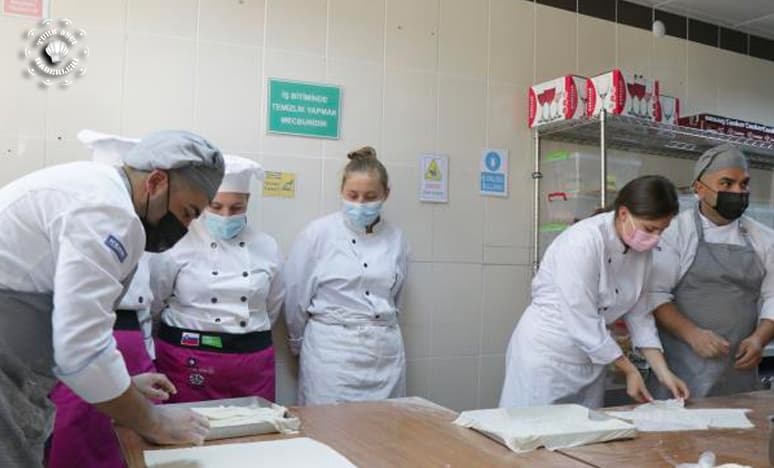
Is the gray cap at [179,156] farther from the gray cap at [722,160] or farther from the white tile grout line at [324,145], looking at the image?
the gray cap at [722,160]

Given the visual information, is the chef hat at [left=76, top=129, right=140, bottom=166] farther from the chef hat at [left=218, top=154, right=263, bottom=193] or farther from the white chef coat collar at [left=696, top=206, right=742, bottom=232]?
the white chef coat collar at [left=696, top=206, right=742, bottom=232]

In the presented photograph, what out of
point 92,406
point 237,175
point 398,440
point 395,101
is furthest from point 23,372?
point 395,101

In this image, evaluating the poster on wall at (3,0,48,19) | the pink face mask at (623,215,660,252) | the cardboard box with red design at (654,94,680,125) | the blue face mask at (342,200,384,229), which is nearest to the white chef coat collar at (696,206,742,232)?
the pink face mask at (623,215,660,252)

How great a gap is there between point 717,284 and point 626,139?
1.00 m

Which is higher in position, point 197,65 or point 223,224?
point 197,65

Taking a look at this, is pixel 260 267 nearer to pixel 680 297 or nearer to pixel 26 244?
pixel 26 244

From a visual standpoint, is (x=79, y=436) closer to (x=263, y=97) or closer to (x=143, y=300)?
(x=143, y=300)

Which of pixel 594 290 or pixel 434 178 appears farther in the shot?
pixel 434 178

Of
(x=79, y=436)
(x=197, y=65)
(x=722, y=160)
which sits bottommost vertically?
(x=79, y=436)

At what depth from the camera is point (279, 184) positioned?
229 centimetres

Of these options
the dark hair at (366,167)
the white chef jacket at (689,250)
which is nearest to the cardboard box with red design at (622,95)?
the white chef jacket at (689,250)

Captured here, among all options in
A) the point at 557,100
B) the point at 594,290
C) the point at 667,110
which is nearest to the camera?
the point at 594,290

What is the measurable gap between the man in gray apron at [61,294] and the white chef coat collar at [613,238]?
1359 millimetres

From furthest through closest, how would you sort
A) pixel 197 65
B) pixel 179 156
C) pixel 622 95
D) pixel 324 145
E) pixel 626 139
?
pixel 626 139 → pixel 622 95 → pixel 324 145 → pixel 197 65 → pixel 179 156
